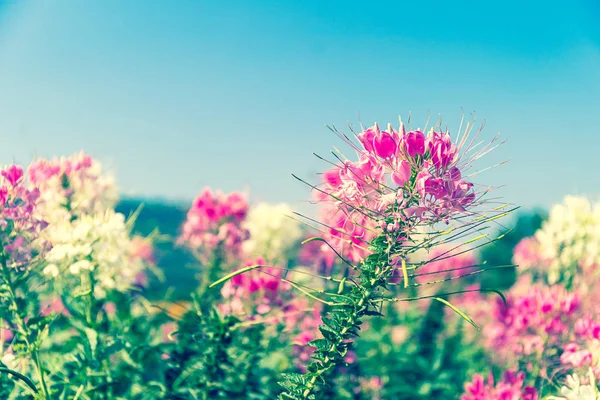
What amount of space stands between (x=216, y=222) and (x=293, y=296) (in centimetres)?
93

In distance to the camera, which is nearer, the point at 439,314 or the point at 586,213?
the point at 586,213

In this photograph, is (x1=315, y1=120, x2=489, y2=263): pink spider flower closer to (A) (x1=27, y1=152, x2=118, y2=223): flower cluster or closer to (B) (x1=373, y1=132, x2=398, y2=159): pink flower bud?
(B) (x1=373, y1=132, x2=398, y2=159): pink flower bud

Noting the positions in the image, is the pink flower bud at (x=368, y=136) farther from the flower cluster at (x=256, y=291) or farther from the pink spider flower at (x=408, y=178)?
the flower cluster at (x=256, y=291)

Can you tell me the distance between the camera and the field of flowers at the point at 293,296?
142 centimetres

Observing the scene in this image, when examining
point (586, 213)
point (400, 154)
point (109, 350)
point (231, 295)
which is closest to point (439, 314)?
point (586, 213)

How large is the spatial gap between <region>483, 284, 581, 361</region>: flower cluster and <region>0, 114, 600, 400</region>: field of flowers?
0.01 meters

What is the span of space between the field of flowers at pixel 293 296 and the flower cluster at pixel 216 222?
11mm

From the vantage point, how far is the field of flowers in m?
1.42

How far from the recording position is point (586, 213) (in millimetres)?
3580

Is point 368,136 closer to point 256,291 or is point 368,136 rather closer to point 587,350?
point 587,350

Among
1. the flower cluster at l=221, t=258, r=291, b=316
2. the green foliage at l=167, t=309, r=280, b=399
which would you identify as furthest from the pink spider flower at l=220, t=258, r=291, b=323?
the green foliage at l=167, t=309, r=280, b=399

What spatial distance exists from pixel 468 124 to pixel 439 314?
3.16 metres

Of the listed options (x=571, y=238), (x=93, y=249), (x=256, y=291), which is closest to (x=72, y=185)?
(x=93, y=249)

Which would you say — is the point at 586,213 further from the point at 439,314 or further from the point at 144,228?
the point at 144,228
